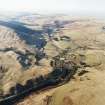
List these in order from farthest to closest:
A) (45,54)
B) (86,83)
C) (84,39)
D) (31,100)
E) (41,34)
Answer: (41,34), (84,39), (45,54), (86,83), (31,100)

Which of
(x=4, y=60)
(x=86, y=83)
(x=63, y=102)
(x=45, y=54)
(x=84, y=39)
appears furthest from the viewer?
(x=84, y=39)

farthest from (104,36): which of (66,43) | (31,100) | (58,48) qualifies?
(31,100)

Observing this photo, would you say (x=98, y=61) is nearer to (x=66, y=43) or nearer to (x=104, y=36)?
(x=66, y=43)

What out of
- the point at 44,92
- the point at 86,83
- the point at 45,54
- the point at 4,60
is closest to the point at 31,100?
the point at 44,92

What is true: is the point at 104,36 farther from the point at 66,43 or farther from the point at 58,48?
the point at 58,48

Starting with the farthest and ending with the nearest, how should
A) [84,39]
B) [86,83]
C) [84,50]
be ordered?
[84,39] < [84,50] < [86,83]

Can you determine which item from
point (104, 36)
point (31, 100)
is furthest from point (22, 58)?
point (104, 36)

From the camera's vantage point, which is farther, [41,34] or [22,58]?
[41,34]

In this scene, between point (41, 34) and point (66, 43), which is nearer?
point (66, 43)
